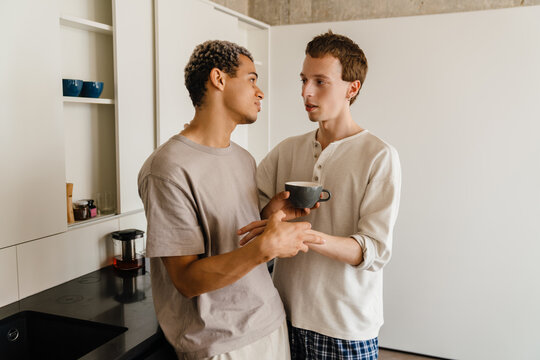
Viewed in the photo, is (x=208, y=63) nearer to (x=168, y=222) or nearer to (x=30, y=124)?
(x=168, y=222)

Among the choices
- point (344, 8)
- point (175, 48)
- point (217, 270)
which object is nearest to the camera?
point (217, 270)

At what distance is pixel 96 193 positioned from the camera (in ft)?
7.07

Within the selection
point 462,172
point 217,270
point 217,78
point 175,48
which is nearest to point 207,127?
point 217,78

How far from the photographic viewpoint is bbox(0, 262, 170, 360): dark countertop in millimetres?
1340

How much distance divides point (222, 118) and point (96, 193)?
1144mm

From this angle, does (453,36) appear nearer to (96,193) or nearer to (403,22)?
(403,22)

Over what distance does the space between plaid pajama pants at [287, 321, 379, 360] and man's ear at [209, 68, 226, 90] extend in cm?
77

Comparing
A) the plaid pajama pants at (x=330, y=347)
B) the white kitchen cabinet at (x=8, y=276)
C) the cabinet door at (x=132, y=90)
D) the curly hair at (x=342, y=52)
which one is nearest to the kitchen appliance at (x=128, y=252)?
the cabinet door at (x=132, y=90)

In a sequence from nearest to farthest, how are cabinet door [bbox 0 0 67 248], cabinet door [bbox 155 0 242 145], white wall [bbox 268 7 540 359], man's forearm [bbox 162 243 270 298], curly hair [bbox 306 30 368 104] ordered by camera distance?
man's forearm [bbox 162 243 270 298] → curly hair [bbox 306 30 368 104] → cabinet door [bbox 0 0 67 248] → cabinet door [bbox 155 0 242 145] → white wall [bbox 268 7 540 359]

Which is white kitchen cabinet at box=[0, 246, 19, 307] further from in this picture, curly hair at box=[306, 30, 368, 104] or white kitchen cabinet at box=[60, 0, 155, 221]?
curly hair at box=[306, 30, 368, 104]

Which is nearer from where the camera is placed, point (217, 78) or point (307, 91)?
point (217, 78)

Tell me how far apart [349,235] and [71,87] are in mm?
1252

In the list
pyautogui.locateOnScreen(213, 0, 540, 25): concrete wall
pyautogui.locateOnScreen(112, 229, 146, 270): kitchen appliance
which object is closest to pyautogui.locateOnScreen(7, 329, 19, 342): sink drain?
pyautogui.locateOnScreen(112, 229, 146, 270): kitchen appliance

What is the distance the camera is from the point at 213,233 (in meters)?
1.20
